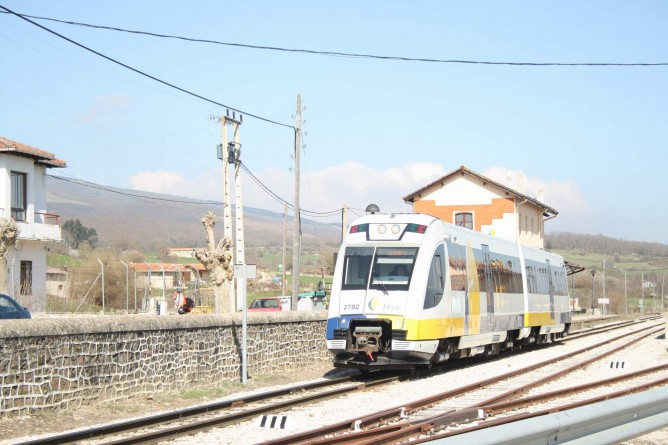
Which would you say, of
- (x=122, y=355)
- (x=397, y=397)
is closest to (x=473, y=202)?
(x=397, y=397)

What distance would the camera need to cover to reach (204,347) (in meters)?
17.2

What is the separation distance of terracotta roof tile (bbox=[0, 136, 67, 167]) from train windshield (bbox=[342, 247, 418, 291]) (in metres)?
24.4

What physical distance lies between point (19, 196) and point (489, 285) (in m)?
25.8

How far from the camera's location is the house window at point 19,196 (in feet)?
132

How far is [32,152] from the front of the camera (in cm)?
3988

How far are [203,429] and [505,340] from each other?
14.9 metres

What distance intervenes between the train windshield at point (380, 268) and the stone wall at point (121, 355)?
253cm

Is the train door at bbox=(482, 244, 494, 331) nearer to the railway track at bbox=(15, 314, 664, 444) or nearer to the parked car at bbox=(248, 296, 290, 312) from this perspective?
the railway track at bbox=(15, 314, 664, 444)

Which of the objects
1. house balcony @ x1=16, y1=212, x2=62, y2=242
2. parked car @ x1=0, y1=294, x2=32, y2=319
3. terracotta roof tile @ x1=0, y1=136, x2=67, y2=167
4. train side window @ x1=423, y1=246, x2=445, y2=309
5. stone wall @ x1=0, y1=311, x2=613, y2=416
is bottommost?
stone wall @ x1=0, y1=311, x2=613, y2=416

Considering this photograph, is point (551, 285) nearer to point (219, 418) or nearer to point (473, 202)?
Result: point (219, 418)

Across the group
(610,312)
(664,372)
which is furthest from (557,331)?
(610,312)

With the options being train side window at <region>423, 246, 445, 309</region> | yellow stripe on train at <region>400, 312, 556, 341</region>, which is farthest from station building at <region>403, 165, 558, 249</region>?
train side window at <region>423, 246, 445, 309</region>

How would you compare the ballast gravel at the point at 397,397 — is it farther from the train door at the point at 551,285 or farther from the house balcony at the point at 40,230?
the house balcony at the point at 40,230

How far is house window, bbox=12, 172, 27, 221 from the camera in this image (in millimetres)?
40250
